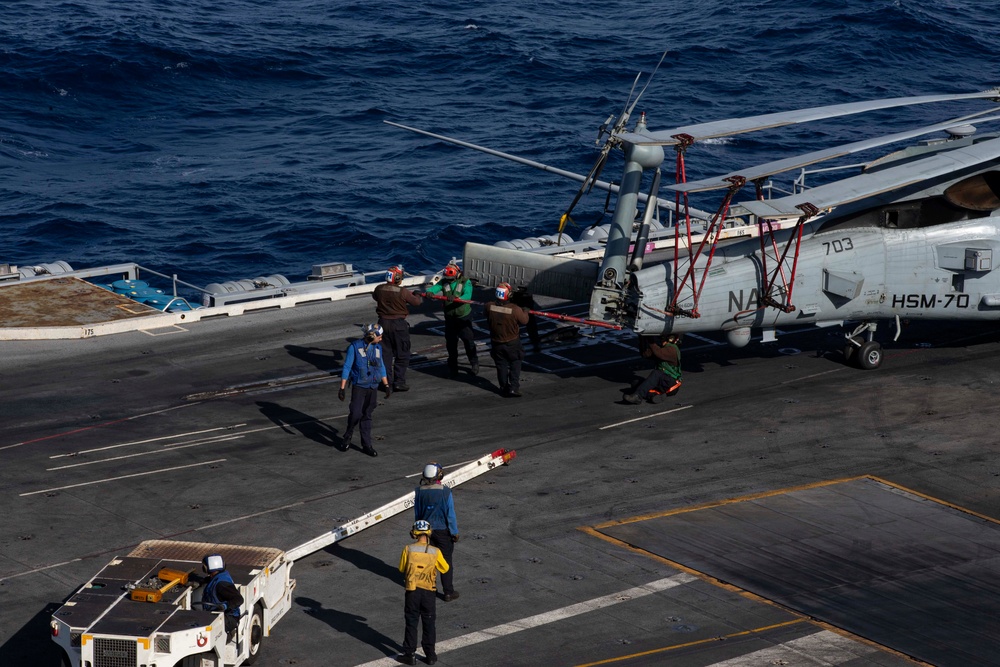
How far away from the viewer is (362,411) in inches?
836

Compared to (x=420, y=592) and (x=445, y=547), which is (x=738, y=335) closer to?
(x=445, y=547)

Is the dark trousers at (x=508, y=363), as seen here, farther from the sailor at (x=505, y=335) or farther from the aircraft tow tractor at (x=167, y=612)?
A: the aircraft tow tractor at (x=167, y=612)

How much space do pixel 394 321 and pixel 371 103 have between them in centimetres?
4609

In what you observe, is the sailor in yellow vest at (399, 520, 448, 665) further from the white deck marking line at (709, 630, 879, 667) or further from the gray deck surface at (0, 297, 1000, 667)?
the white deck marking line at (709, 630, 879, 667)

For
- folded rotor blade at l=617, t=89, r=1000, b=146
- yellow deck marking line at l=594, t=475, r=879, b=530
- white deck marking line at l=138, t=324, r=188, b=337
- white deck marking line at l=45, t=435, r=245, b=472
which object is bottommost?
white deck marking line at l=138, t=324, r=188, b=337

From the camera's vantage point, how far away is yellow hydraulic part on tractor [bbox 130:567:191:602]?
1399cm

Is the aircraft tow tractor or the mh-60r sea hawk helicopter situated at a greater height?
the mh-60r sea hawk helicopter

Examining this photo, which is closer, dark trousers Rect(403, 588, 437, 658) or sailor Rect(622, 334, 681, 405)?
dark trousers Rect(403, 588, 437, 658)

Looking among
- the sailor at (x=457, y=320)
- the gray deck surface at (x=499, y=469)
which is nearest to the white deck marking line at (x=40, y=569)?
the gray deck surface at (x=499, y=469)

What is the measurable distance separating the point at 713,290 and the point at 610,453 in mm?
4421

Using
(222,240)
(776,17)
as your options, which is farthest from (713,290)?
(776,17)

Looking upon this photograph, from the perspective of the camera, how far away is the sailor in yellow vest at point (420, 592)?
14.5 meters

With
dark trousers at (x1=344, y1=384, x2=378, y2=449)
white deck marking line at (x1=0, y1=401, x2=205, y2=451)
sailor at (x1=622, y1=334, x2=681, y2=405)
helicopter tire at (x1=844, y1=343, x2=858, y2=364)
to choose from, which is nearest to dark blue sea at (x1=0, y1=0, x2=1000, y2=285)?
white deck marking line at (x1=0, y1=401, x2=205, y2=451)

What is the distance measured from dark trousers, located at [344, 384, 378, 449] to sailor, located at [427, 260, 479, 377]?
4.30m
